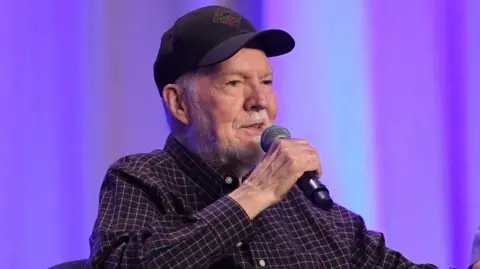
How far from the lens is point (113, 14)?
6.57ft

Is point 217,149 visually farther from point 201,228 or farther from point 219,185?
point 201,228

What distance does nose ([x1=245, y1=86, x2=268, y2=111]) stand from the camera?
1474 millimetres

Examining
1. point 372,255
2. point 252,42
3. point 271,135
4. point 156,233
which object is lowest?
point 372,255

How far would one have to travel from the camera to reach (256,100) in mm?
1476

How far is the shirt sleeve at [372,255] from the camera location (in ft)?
5.19

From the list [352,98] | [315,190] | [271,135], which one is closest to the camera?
[315,190]

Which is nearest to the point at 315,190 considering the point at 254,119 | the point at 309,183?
the point at 309,183

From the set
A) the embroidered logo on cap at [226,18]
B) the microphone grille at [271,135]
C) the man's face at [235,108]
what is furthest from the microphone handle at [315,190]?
the embroidered logo on cap at [226,18]

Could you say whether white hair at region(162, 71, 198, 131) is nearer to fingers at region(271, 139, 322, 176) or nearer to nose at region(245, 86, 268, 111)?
nose at region(245, 86, 268, 111)

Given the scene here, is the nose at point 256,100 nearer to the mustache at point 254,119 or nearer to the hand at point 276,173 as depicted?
the mustache at point 254,119

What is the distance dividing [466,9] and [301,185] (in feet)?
3.43

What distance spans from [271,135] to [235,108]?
13cm

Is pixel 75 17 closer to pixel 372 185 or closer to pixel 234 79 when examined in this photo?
pixel 234 79

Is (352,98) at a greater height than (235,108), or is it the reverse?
(235,108)
